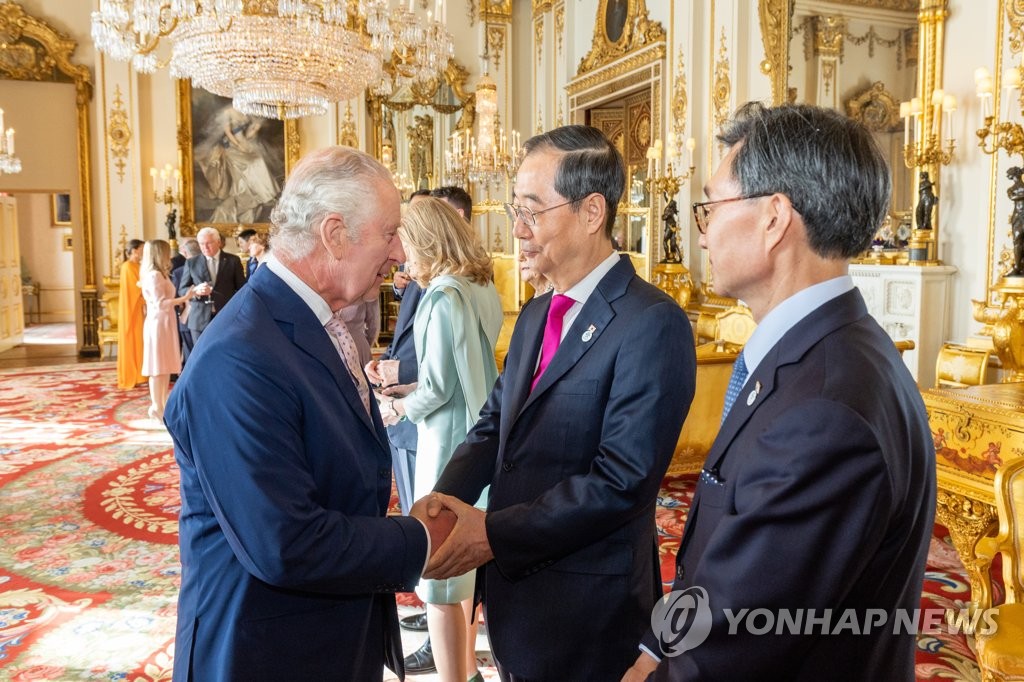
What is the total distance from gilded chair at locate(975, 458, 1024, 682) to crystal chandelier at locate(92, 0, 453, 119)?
5.04 metres

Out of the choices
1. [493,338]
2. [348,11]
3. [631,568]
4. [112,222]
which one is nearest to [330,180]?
[631,568]

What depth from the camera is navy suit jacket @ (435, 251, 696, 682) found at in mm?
1599

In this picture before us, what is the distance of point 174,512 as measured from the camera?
16.4 ft

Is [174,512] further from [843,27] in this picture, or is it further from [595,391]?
[843,27]

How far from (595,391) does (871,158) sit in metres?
0.72

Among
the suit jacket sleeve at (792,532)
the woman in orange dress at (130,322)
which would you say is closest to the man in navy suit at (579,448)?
the suit jacket sleeve at (792,532)

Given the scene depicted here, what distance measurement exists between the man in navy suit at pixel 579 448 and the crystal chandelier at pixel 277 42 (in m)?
4.40

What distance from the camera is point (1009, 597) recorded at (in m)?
2.45

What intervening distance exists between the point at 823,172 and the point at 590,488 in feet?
2.47

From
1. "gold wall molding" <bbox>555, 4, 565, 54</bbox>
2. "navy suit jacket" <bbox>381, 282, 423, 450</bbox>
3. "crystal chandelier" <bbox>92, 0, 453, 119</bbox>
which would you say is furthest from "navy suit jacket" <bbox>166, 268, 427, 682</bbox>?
"gold wall molding" <bbox>555, 4, 565, 54</bbox>

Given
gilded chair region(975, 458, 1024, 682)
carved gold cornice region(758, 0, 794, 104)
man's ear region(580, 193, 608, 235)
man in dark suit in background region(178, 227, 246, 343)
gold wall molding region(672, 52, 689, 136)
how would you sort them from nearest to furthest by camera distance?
man's ear region(580, 193, 608, 235) < gilded chair region(975, 458, 1024, 682) < carved gold cornice region(758, 0, 794, 104) < man in dark suit in background region(178, 227, 246, 343) < gold wall molding region(672, 52, 689, 136)

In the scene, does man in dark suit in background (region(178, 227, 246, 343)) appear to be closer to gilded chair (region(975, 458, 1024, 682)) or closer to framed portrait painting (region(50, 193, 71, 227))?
gilded chair (region(975, 458, 1024, 682))

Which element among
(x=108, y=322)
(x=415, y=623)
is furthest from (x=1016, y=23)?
(x=108, y=322)

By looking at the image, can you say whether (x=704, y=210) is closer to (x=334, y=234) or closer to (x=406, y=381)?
(x=334, y=234)
